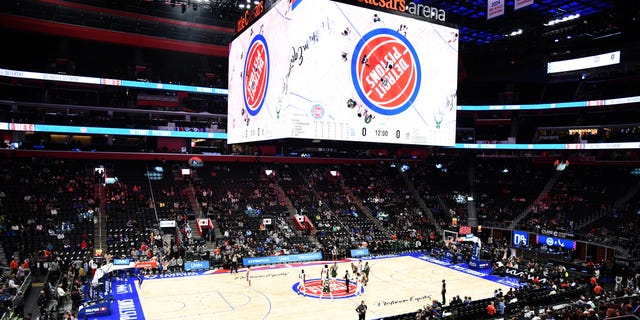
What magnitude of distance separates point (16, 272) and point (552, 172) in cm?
4696

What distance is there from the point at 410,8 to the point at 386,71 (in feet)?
5.73

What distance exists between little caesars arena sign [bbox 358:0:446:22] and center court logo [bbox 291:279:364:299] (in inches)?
717

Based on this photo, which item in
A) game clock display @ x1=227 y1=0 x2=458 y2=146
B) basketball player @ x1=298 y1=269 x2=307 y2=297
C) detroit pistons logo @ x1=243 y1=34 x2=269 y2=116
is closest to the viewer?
game clock display @ x1=227 y1=0 x2=458 y2=146

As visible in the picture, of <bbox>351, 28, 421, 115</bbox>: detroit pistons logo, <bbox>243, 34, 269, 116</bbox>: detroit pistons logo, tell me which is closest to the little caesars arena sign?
<bbox>351, 28, 421, 115</bbox>: detroit pistons logo

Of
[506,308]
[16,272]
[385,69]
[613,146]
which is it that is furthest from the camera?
[613,146]

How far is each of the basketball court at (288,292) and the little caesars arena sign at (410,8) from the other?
602 inches

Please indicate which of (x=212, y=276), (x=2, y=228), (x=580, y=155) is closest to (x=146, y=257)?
(x=212, y=276)

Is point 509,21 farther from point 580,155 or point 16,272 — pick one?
point 16,272

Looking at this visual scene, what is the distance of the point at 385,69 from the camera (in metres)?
10.1

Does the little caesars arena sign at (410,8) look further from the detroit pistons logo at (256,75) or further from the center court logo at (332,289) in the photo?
the center court logo at (332,289)

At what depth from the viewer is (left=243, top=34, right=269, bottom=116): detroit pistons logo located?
10.5 m

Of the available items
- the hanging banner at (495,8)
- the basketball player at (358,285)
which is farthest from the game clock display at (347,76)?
the basketball player at (358,285)

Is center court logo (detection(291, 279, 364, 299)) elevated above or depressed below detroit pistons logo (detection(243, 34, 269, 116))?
below

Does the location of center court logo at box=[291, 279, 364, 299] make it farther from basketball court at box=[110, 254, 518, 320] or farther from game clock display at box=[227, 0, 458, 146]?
game clock display at box=[227, 0, 458, 146]
